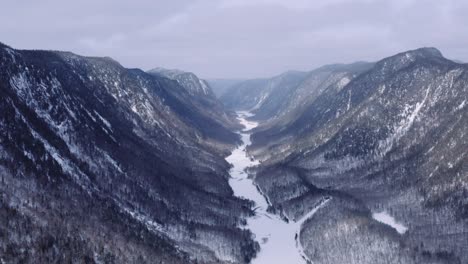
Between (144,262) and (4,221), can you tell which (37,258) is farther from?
(144,262)

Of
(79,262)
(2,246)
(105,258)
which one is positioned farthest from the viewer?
(105,258)

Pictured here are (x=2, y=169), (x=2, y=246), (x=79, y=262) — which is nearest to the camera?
(x=2, y=246)

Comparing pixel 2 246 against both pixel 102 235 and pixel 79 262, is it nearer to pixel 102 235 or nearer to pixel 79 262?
pixel 79 262

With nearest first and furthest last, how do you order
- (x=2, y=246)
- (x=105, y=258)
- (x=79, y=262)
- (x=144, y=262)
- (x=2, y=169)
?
(x=2, y=246), (x=79, y=262), (x=105, y=258), (x=144, y=262), (x=2, y=169)

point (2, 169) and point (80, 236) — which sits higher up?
point (2, 169)

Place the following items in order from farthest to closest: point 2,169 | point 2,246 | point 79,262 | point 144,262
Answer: point 2,169, point 144,262, point 79,262, point 2,246

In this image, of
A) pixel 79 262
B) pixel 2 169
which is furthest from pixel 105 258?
pixel 2 169

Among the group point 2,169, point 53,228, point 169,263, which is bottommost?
point 169,263

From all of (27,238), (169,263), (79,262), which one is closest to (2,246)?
(27,238)

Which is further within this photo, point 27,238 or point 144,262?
point 144,262

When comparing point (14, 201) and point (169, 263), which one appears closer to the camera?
point (14, 201)
